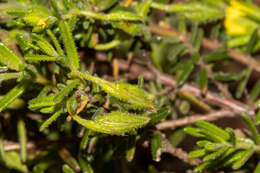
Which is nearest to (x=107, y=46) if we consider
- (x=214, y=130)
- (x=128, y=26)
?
(x=128, y=26)

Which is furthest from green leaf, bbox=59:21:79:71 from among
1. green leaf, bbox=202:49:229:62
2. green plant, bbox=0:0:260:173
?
green leaf, bbox=202:49:229:62

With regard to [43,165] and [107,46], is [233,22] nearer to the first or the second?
[107,46]

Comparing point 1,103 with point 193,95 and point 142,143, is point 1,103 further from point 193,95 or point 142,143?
point 193,95

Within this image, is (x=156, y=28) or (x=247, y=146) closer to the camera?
(x=247, y=146)

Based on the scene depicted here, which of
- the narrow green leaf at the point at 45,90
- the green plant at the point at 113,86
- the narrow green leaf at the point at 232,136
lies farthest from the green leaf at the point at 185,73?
the narrow green leaf at the point at 45,90

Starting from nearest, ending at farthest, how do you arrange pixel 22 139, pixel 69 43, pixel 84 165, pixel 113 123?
pixel 113 123
pixel 69 43
pixel 84 165
pixel 22 139

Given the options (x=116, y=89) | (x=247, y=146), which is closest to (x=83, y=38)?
(x=116, y=89)

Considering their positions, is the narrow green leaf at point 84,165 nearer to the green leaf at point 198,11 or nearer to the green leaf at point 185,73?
the green leaf at point 185,73
